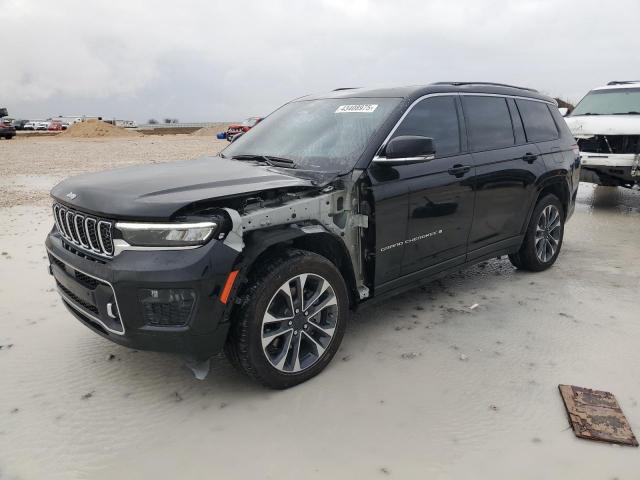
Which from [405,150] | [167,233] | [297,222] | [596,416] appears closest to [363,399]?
[297,222]

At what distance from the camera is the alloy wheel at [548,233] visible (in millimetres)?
5121

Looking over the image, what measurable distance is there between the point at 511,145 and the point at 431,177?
4.17 ft

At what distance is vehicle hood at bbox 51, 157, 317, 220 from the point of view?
2650mm

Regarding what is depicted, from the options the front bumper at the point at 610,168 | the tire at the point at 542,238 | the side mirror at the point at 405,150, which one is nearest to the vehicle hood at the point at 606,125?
the front bumper at the point at 610,168

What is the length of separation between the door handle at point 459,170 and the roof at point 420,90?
598 millimetres

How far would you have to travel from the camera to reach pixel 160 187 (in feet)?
9.52

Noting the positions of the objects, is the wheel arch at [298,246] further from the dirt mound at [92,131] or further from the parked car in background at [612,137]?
the dirt mound at [92,131]

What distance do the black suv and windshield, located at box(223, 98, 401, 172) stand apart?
0.05 feet

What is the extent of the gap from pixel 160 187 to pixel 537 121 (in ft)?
12.4

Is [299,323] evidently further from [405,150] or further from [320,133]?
[320,133]

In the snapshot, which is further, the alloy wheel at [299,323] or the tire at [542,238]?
the tire at [542,238]

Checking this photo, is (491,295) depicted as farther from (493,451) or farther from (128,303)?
(128,303)

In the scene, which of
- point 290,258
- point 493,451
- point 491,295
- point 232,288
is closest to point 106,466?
point 232,288

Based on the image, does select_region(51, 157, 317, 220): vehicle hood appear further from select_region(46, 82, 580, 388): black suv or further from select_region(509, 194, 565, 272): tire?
select_region(509, 194, 565, 272): tire
